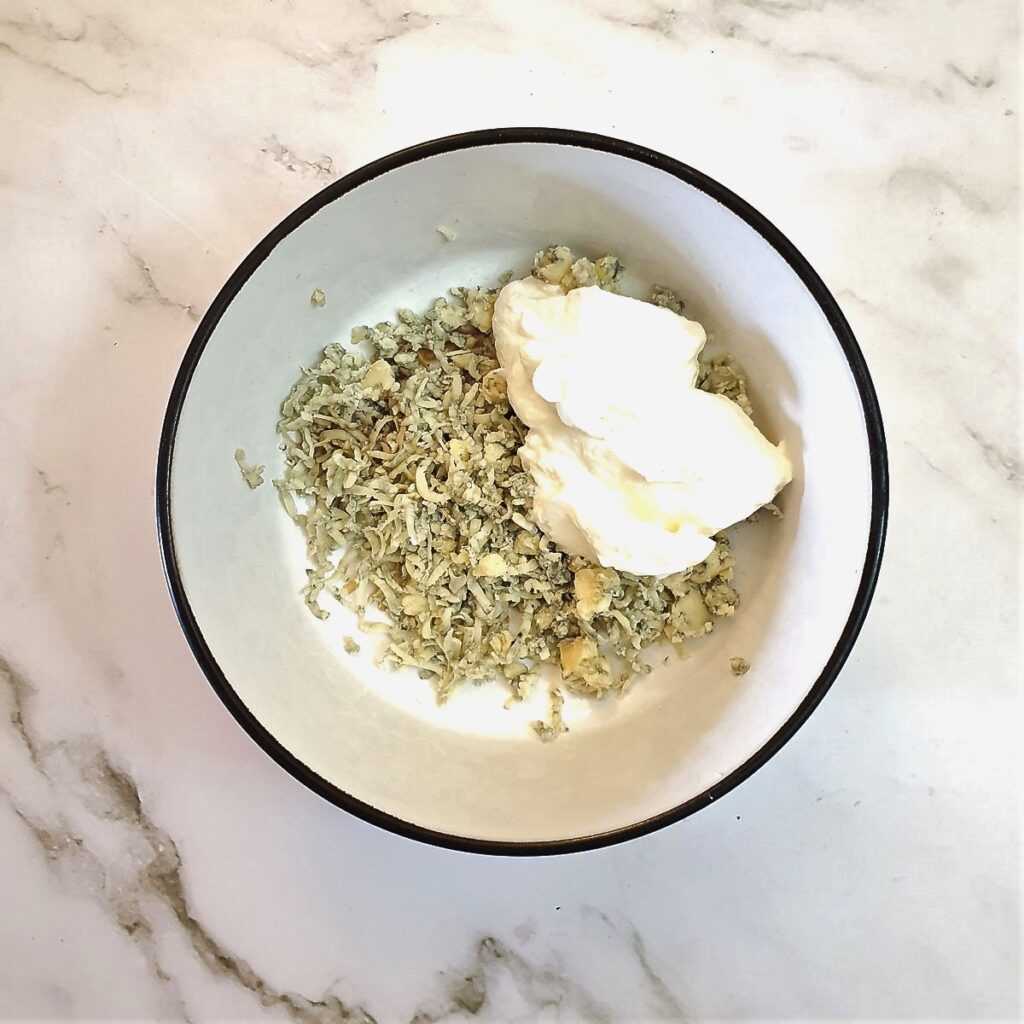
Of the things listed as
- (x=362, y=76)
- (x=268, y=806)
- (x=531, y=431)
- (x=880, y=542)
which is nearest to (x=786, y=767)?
(x=880, y=542)

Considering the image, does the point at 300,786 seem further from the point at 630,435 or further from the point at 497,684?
the point at 630,435

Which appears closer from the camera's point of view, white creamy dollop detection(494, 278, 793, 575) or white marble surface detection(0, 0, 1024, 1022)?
white creamy dollop detection(494, 278, 793, 575)

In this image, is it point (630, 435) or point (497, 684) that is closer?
point (630, 435)

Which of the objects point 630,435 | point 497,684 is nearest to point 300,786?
point 497,684

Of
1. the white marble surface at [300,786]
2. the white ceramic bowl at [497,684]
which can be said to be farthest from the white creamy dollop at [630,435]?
the white marble surface at [300,786]

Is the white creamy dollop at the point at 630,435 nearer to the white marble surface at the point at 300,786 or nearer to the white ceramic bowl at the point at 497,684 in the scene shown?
the white ceramic bowl at the point at 497,684

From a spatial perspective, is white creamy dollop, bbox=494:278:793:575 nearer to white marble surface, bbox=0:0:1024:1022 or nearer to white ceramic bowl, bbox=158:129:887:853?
white ceramic bowl, bbox=158:129:887:853

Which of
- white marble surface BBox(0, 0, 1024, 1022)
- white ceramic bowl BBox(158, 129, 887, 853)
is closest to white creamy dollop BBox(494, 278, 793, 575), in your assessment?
white ceramic bowl BBox(158, 129, 887, 853)
